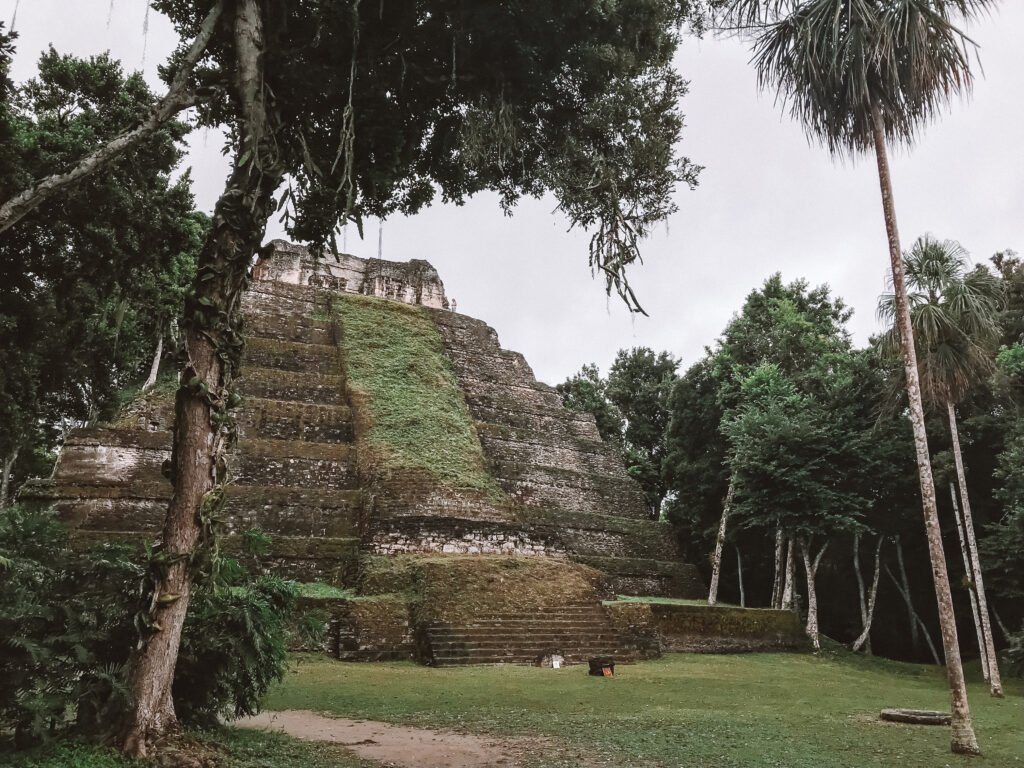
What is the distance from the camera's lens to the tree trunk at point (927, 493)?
5.78 metres

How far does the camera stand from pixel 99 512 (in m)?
12.8

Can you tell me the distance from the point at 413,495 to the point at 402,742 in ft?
30.9

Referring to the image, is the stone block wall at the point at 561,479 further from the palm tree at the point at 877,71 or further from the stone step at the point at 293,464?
the palm tree at the point at 877,71

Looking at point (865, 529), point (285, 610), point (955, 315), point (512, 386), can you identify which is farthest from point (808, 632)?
point (285, 610)

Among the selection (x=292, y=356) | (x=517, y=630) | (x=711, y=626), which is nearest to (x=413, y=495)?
(x=517, y=630)

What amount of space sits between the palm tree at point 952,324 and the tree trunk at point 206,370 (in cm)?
927

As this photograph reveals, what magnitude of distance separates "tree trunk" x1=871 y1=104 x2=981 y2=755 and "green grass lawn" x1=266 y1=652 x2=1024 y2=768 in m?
0.26

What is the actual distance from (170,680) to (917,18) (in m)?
8.20

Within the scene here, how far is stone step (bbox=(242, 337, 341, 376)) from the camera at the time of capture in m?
18.1

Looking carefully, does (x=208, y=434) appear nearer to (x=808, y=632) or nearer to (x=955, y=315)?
(x=955, y=315)

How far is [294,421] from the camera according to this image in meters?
16.2

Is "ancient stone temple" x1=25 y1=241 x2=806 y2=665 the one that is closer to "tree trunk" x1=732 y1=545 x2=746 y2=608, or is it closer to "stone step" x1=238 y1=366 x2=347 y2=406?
"stone step" x1=238 y1=366 x2=347 y2=406

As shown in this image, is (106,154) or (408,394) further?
(408,394)

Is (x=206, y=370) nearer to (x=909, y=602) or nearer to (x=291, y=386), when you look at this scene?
(x=291, y=386)
